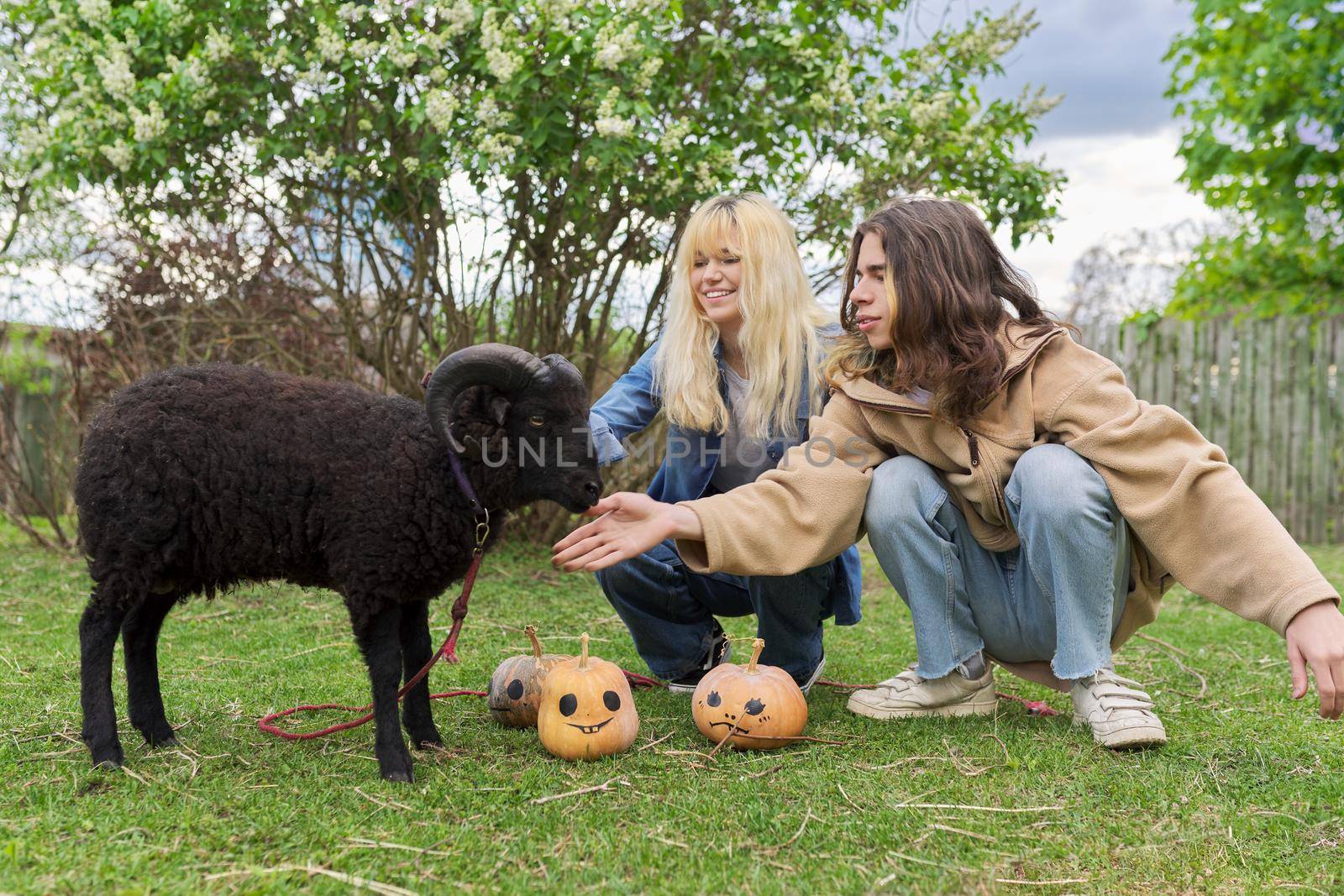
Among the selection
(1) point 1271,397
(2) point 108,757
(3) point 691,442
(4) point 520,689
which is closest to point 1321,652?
(3) point 691,442

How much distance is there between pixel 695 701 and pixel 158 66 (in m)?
5.28

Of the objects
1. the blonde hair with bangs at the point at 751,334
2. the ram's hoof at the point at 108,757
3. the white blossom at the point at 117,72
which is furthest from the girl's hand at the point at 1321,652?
the white blossom at the point at 117,72

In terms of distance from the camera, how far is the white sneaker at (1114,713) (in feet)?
10.6

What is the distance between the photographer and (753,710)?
329 cm

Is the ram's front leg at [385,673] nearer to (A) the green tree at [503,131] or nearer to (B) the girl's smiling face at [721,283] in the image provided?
(B) the girl's smiling face at [721,283]

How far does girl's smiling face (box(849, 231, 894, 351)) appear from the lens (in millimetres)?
3514

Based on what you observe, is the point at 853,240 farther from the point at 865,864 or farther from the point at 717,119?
the point at 717,119

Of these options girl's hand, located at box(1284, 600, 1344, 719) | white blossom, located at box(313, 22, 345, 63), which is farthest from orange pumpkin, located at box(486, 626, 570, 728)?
white blossom, located at box(313, 22, 345, 63)

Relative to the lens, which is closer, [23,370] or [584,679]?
[584,679]

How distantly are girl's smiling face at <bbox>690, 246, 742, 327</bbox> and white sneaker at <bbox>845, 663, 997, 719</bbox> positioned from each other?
162 cm

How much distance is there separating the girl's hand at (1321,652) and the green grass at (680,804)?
0.36 m

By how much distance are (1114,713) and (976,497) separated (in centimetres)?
84

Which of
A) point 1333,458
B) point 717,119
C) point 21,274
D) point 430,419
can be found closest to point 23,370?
point 21,274

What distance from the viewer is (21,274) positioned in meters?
8.75
